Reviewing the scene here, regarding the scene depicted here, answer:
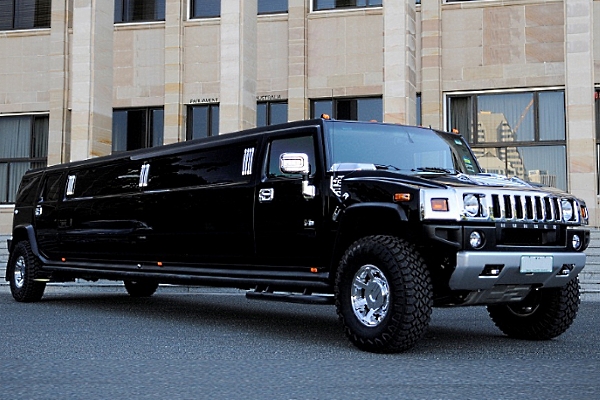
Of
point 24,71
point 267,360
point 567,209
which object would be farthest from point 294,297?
point 24,71

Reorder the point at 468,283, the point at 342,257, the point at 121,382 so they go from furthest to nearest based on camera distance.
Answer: the point at 342,257 < the point at 468,283 < the point at 121,382

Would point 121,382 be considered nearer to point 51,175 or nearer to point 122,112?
point 51,175

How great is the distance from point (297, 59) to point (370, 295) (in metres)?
16.6

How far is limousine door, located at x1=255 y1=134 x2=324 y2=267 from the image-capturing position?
773 centimetres

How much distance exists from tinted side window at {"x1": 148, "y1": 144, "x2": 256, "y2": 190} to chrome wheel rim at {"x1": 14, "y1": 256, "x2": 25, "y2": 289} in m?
3.55

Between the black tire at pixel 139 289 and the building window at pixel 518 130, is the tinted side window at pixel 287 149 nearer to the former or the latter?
the black tire at pixel 139 289

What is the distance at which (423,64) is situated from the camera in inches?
869

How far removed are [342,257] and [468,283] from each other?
1.14 meters

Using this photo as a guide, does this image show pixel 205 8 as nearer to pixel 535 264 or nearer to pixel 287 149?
pixel 287 149

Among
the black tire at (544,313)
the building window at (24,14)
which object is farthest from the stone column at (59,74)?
the black tire at (544,313)

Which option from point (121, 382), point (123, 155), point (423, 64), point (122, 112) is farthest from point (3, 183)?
point (121, 382)

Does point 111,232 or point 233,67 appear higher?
point 233,67

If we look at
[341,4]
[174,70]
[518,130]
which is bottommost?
[518,130]

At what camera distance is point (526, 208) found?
278 inches
